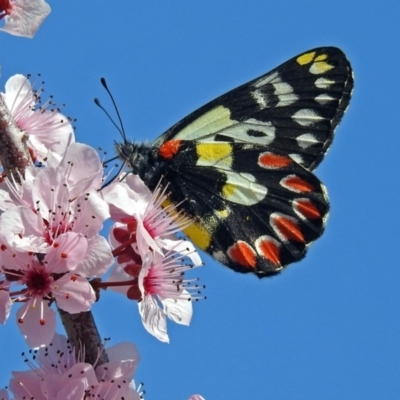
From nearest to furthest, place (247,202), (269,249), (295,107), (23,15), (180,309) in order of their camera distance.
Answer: (180,309) < (23,15) < (269,249) < (247,202) < (295,107)

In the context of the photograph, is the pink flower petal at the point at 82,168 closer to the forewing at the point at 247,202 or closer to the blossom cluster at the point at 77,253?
the blossom cluster at the point at 77,253

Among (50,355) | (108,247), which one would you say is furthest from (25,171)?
(50,355)

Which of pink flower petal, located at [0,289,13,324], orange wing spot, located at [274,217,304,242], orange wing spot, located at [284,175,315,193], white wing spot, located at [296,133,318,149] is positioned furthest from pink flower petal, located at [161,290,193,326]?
white wing spot, located at [296,133,318,149]

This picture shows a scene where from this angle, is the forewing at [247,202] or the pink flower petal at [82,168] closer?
the pink flower petal at [82,168]

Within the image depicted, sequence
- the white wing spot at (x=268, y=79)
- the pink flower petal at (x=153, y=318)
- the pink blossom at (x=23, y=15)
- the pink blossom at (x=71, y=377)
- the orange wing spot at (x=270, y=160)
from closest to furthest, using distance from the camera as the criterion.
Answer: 1. the pink blossom at (x=71, y=377)
2. the pink flower petal at (x=153, y=318)
3. the pink blossom at (x=23, y=15)
4. the orange wing spot at (x=270, y=160)
5. the white wing spot at (x=268, y=79)

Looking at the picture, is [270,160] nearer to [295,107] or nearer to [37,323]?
[295,107]

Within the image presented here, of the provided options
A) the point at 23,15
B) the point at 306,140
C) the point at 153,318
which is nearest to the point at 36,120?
the point at 23,15

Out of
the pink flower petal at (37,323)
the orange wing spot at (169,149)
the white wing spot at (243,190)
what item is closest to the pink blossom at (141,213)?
the pink flower petal at (37,323)

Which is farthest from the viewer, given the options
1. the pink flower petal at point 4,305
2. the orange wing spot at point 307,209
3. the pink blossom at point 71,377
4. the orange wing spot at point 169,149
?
the orange wing spot at point 307,209
